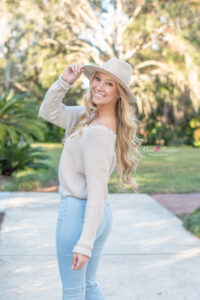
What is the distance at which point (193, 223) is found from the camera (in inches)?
245

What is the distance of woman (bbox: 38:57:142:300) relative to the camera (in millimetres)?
2254

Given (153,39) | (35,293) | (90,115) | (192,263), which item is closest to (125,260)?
(192,263)

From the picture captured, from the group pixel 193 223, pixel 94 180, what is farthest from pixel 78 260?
pixel 193 223

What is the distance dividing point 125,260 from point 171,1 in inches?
686

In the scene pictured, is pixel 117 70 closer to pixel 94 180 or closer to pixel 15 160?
pixel 94 180

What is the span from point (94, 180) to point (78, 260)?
0.38 metres

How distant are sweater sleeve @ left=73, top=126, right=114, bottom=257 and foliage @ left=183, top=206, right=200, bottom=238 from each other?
3.83 meters

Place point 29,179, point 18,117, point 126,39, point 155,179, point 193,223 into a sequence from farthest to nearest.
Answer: point 126,39 → point 155,179 → point 18,117 → point 29,179 → point 193,223

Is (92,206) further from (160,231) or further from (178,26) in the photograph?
(178,26)

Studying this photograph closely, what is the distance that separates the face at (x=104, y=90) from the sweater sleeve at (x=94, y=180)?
24 cm

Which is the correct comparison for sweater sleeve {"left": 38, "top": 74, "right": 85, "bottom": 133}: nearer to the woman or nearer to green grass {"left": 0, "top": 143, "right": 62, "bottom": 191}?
the woman

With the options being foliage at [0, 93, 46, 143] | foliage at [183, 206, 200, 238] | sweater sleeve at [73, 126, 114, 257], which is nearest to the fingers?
sweater sleeve at [73, 126, 114, 257]

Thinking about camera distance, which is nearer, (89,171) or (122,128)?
(89,171)

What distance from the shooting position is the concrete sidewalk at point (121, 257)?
155 inches
